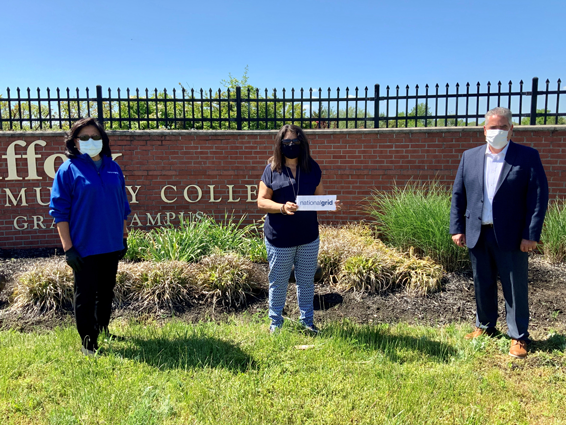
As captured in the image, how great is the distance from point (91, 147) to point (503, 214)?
3.04 m

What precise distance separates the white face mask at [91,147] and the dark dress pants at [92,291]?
75 cm

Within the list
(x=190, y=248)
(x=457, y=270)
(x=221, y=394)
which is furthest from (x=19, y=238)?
(x=457, y=270)

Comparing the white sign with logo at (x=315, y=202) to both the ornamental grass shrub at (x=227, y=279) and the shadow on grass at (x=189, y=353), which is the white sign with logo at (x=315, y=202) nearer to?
the shadow on grass at (x=189, y=353)

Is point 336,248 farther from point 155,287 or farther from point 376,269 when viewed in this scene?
point 155,287

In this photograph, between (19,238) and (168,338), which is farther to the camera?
(19,238)

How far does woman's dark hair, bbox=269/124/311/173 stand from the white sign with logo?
0.98 ft

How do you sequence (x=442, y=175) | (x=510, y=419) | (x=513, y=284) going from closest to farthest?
(x=510, y=419) → (x=513, y=284) → (x=442, y=175)

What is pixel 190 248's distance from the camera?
5.21m

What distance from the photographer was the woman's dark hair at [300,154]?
130 inches

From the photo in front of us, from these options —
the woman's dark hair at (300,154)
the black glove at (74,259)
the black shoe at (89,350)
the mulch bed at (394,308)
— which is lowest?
the mulch bed at (394,308)

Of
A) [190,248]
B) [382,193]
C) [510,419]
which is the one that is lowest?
[510,419]

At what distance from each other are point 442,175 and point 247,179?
3.07m

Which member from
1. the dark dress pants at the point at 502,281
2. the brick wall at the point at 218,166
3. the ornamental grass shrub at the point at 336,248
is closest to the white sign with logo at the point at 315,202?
the dark dress pants at the point at 502,281

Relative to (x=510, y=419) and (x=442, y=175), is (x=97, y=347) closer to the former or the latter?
(x=510, y=419)
